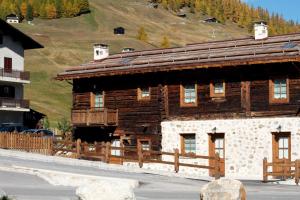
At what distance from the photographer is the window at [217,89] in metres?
37.1

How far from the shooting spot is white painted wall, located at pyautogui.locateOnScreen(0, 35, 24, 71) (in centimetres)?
6538

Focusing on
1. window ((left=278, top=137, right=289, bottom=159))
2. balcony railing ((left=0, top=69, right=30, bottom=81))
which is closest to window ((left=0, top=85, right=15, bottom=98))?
balcony railing ((left=0, top=69, right=30, bottom=81))

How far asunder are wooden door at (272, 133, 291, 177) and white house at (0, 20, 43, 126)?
35.2 m

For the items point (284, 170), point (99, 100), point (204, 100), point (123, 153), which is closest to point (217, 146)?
point (204, 100)

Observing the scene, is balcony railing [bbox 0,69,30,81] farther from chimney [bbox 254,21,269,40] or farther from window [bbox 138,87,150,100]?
chimney [bbox 254,21,269,40]

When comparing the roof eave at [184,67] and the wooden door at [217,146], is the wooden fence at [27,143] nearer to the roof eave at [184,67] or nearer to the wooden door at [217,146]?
the roof eave at [184,67]

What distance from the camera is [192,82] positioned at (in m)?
38.1

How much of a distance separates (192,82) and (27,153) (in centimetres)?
985

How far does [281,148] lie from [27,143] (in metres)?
14.8

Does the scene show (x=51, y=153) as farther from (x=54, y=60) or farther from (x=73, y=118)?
(x=54, y=60)

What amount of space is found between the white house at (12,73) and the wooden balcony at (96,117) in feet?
80.0

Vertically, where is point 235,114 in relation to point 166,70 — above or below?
below

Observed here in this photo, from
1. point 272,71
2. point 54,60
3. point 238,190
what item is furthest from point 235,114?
point 54,60

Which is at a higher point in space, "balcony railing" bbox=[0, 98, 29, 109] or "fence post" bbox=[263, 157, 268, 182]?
"balcony railing" bbox=[0, 98, 29, 109]
